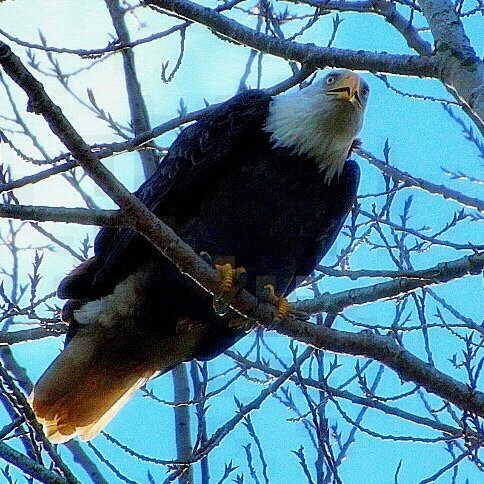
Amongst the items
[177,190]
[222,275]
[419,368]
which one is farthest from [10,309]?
[419,368]

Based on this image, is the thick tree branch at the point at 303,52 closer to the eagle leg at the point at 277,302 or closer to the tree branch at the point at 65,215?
the eagle leg at the point at 277,302

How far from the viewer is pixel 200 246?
3516 millimetres

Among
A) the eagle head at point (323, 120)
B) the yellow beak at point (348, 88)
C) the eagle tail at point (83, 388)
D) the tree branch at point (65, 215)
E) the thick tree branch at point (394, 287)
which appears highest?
the yellow beak at point (348, 88)

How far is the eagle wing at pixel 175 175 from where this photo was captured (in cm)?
362

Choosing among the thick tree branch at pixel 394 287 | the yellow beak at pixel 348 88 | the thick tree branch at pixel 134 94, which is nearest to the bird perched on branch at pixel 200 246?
the yellow beak at pixel 348 88

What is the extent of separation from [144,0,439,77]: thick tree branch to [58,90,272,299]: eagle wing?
51cm

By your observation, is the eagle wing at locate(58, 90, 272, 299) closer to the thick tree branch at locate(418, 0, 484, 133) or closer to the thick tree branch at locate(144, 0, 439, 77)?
the thick tree branch at locate(144, 0, 439, 77)

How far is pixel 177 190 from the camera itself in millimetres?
3635

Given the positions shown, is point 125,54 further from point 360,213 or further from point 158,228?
point 158,228

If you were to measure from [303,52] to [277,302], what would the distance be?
890 millimetres

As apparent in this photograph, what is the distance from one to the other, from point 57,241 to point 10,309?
2.19 feet

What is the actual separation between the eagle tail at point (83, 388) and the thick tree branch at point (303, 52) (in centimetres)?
130

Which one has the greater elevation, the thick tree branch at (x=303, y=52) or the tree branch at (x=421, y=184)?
the tree branch at (x=421, y=184)

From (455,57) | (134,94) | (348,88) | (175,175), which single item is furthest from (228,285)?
(134,94)
